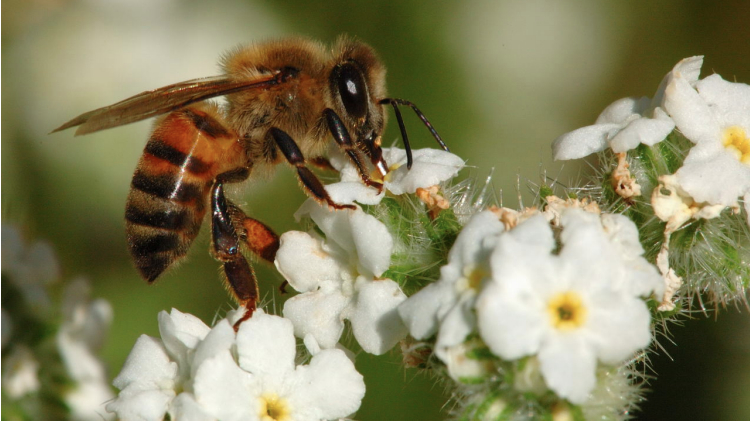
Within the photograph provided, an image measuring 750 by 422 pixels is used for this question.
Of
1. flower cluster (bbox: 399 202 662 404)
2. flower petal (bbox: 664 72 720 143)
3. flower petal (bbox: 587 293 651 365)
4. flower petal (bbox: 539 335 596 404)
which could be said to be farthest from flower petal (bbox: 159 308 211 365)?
flower petal (bbox: 664 72 720 143)

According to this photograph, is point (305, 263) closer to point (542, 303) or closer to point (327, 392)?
point (327, 392)

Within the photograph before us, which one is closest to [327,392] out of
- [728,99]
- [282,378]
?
[282,378]

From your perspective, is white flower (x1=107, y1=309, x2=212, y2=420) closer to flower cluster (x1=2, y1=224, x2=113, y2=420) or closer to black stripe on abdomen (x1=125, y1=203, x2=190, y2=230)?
black stripe on abdomen (x1=125, y1=203, x2=190, y2=230)

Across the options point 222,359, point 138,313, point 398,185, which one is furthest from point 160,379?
point 138,313

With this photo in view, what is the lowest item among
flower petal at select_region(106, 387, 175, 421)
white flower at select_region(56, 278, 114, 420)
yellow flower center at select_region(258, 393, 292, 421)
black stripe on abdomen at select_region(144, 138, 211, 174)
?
white flower at select_region(56, 278, 114, 420)

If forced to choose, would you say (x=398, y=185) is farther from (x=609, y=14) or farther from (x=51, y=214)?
(x=609, y=14)

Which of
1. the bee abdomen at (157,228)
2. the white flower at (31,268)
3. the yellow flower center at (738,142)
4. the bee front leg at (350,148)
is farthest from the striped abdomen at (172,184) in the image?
the yellow flower center at (738,142)
